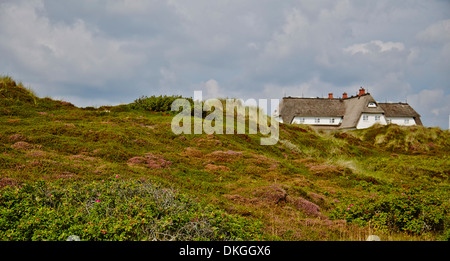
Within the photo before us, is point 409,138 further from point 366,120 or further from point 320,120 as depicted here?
point 320,120

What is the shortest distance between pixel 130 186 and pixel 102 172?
3.09 meters

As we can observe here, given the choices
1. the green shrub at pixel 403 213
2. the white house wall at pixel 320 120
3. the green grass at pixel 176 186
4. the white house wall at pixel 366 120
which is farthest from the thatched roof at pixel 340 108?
the green shrub at pixel 403 213

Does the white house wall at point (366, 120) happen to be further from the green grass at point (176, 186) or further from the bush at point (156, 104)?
the bush at point (156, 104)

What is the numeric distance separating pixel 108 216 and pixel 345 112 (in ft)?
230

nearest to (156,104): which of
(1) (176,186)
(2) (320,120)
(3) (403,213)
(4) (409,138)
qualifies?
(1) (176,186)

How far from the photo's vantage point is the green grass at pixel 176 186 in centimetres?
762

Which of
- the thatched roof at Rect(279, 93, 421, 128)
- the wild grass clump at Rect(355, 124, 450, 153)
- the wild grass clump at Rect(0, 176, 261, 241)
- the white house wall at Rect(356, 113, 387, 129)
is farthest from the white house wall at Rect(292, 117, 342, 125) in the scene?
the wild grass clump at Rect(0, 176, 261, 241)

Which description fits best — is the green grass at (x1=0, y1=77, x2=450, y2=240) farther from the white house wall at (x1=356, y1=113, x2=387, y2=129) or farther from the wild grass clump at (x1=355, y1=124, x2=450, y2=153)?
the white house wall at (x1=356, y1=113, x2=387, y2=129)

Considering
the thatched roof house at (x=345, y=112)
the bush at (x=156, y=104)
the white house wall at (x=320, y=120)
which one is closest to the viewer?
the bush at (x=156, y=104)

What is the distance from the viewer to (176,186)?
12.5 m

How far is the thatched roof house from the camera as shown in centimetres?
6650

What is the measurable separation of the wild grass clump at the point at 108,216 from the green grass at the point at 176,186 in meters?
0.03

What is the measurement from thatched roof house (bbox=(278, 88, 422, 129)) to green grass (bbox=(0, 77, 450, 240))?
131 ft
